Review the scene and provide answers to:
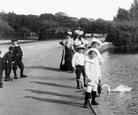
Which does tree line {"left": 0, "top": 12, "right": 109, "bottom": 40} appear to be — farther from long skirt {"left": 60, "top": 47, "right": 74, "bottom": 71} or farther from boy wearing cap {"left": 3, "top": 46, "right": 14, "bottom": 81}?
boy wearing cap {"left": 3, "top": 46, "right": 14, "bottom": 81}

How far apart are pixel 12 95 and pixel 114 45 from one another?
4012 centimetres

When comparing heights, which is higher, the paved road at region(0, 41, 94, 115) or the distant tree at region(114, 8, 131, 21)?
the distant tree at region(114, 8, 131, 21)

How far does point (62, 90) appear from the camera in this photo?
11.0 meters

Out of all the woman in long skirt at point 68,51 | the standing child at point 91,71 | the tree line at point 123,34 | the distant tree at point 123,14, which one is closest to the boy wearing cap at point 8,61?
the woman in long skirt at point 68,51

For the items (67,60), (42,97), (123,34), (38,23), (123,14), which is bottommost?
(42,97)

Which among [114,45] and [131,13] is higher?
[131,13]

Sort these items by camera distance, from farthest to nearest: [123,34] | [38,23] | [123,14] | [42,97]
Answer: [38,23]
[123,14]
[123,34]
[42,97]

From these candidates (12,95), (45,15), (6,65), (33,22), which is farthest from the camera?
(45,15)

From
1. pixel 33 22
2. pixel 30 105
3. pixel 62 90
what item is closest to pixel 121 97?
pixel 62 90

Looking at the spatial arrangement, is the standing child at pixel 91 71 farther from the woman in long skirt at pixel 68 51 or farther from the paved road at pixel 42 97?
the woman in long skirt at pixel 68 51

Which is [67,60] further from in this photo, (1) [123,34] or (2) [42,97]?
(1) [123,34]

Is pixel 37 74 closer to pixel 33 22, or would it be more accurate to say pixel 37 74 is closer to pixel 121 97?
pixel 121 97

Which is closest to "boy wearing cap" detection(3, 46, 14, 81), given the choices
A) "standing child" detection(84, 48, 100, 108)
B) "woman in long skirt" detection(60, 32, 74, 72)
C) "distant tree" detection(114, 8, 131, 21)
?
"woman in long skirt" detection(60, 32, 74, 72)

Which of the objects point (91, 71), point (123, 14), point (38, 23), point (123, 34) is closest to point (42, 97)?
point (91, 71)
